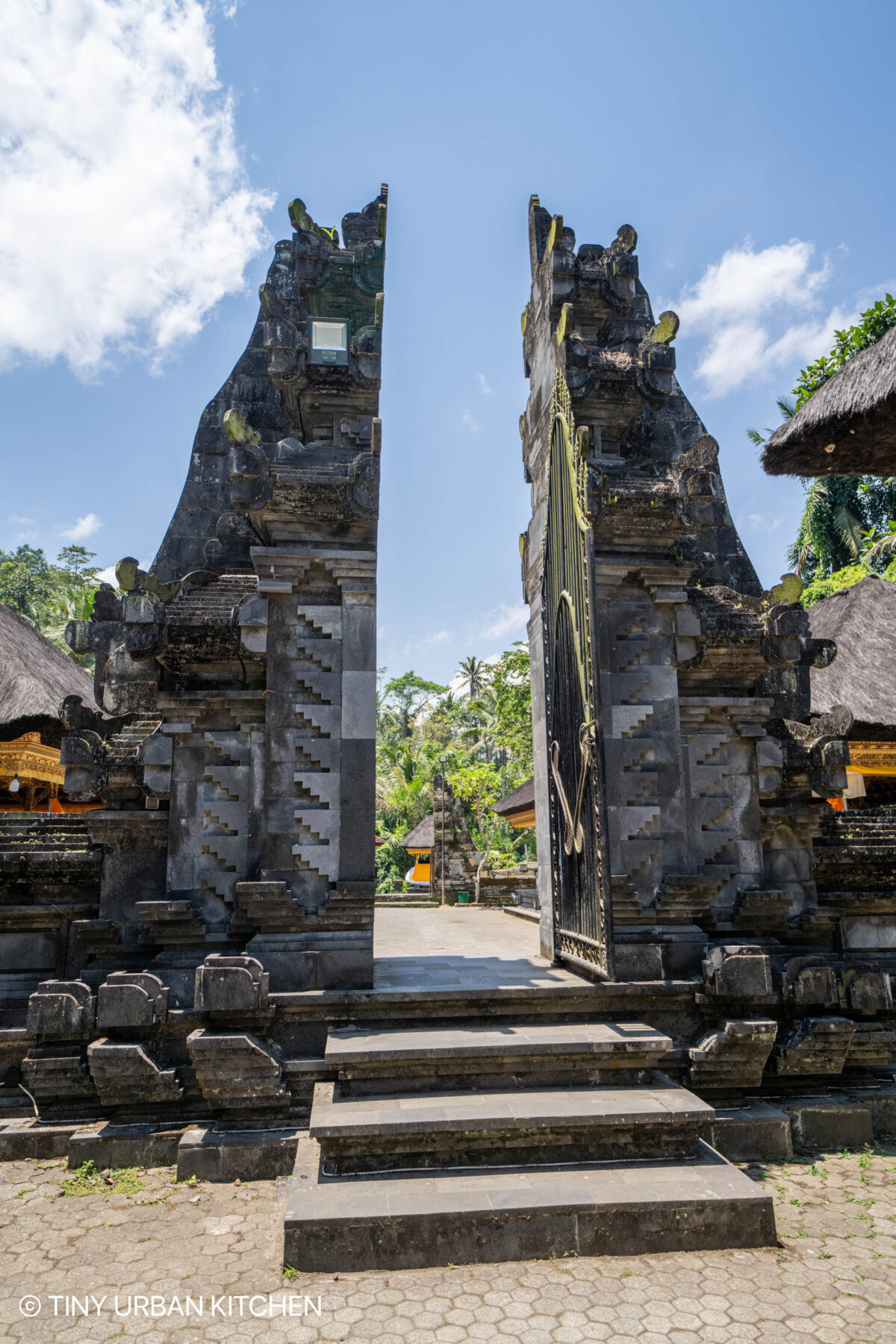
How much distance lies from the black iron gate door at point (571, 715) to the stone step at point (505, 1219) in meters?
1.40

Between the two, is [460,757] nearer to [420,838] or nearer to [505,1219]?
[420,838]

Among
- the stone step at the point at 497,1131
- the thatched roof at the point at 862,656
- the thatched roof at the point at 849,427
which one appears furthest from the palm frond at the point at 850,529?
the stone step at the point at 497,1131

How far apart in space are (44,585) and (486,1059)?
36.4 metres

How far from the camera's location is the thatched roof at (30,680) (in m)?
13.2

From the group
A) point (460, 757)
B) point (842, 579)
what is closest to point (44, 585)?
point (460, 757)

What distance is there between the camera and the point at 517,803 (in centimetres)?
2109

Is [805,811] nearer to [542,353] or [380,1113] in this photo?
[380,1113]

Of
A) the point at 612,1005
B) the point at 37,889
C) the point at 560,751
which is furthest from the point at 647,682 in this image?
the point at 37,889

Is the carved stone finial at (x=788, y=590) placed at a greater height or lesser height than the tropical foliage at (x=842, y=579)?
lesser

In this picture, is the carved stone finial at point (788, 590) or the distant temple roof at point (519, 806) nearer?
the carved stone finial at point (788, 590)

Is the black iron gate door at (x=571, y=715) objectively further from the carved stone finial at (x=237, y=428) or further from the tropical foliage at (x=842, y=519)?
the tropical foliage at (x=842, y=519)

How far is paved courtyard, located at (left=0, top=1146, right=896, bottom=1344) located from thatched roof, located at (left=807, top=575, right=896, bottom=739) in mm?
10315

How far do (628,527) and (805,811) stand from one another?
2556 mm

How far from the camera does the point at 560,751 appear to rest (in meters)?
6.87
